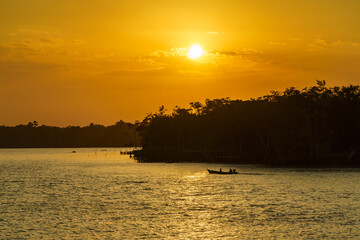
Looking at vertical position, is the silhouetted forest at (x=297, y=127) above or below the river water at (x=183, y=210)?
above

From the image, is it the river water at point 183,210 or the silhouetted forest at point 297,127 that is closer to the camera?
the river water at point 183,210

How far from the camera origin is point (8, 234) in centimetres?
4488

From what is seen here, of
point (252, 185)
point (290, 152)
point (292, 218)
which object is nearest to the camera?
point (292, 218)

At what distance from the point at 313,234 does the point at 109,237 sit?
1843 cm

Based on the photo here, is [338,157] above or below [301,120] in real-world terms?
below

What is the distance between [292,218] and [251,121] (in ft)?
358

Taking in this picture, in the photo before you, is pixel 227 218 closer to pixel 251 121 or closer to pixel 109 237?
pixel 109 237

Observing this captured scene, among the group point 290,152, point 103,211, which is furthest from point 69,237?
point 290,152

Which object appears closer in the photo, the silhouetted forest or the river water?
the river water

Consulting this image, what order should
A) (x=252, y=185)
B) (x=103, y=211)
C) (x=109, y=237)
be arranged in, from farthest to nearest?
(x=252, y=185)
(x=103, y=211)
(x=109, y=237)

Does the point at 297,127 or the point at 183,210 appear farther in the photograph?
the point at 297,127

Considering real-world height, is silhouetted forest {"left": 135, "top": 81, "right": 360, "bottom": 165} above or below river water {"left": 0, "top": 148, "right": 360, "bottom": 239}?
above

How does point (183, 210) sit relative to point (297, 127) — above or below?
below

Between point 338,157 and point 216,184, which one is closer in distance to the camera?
point 216,184
